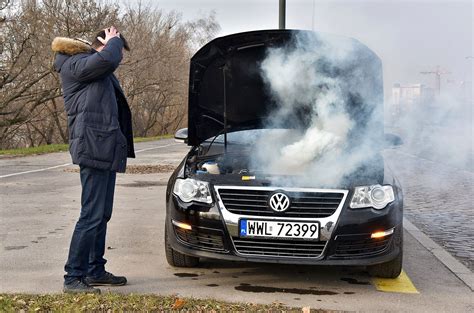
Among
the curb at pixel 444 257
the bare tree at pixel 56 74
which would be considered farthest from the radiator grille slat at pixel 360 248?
the bare tree at pixel 56 74

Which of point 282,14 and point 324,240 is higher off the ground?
point 282,14

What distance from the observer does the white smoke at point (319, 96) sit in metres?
5.09

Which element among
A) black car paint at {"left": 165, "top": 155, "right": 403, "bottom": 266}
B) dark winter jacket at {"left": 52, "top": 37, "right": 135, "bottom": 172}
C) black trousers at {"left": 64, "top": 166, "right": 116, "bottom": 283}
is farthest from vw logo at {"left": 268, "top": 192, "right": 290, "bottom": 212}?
black trousers at {"left": 64, "top": 166, "right": 116, "bottom": 283}

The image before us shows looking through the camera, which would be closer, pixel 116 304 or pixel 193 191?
pixel 116 304

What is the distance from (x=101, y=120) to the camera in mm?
4219

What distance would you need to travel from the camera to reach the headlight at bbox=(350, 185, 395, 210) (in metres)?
4.41

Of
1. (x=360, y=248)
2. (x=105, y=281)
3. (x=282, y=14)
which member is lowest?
(x=105, y=281)

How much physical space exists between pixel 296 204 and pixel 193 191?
32.4 inches

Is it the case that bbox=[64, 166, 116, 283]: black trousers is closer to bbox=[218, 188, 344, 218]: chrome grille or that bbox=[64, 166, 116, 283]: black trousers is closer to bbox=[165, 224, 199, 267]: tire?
bbox=[165, 224, 199, 267]: tire

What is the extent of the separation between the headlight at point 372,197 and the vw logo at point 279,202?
0.49 meters

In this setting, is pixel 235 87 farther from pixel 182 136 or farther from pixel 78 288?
pixel 78 288

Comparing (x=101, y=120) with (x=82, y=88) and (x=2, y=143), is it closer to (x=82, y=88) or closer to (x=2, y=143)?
(x=82, y=88)

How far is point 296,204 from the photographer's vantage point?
4352 millimetres

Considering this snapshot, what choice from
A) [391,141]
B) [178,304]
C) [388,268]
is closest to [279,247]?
[178,304]
